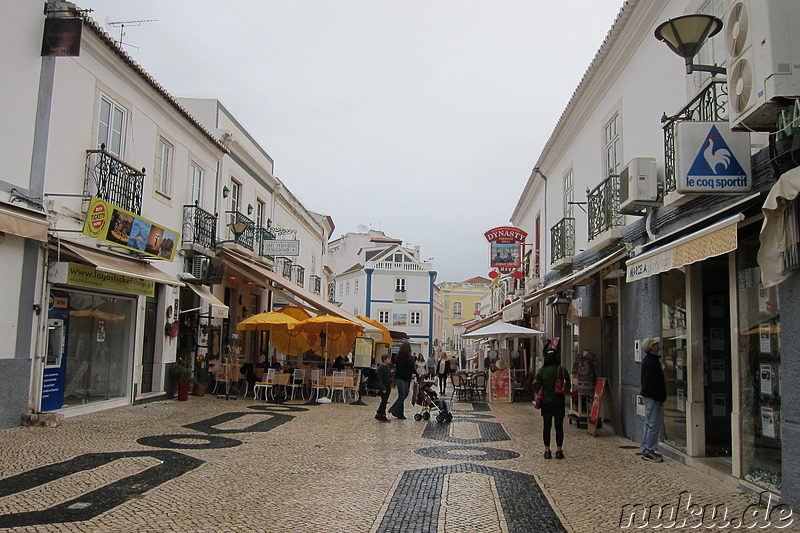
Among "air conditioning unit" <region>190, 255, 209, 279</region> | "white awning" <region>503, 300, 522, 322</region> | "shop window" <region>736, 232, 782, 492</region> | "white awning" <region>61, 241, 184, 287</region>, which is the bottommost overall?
"shop window" <region>736, 232, 782, 492</region>

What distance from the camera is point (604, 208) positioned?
11688 mm

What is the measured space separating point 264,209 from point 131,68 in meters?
11.2

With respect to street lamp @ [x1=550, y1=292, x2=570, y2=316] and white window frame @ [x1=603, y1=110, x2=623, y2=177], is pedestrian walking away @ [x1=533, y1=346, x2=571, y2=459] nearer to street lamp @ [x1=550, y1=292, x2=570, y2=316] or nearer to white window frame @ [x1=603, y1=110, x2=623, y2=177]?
white window frame @ [x1=603, y1=110, x2=623, y2=177]

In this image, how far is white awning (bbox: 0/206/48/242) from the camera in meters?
8.73

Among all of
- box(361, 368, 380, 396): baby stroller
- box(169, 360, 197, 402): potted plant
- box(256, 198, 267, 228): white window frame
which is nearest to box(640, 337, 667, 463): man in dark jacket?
box(169, 360, 197, 402): potted plant

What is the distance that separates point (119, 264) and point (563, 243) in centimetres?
1002

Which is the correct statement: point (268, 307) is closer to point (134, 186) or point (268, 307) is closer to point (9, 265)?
point (134, 186)

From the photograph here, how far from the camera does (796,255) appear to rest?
5.82 m

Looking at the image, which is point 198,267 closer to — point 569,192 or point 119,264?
point 119,264

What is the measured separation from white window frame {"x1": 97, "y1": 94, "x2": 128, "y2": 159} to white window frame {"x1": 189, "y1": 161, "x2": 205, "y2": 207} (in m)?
3.64

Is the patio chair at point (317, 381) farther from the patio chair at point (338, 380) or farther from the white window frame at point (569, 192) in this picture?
the white window frame at point (569, 192)

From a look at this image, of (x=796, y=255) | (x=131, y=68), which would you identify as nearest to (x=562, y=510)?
(x=796, y=255)

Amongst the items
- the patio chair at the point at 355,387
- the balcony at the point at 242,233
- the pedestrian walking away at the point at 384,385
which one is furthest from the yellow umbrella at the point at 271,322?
the pedestrian walking away at the point at 384,385

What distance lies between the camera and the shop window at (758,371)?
6.58m
